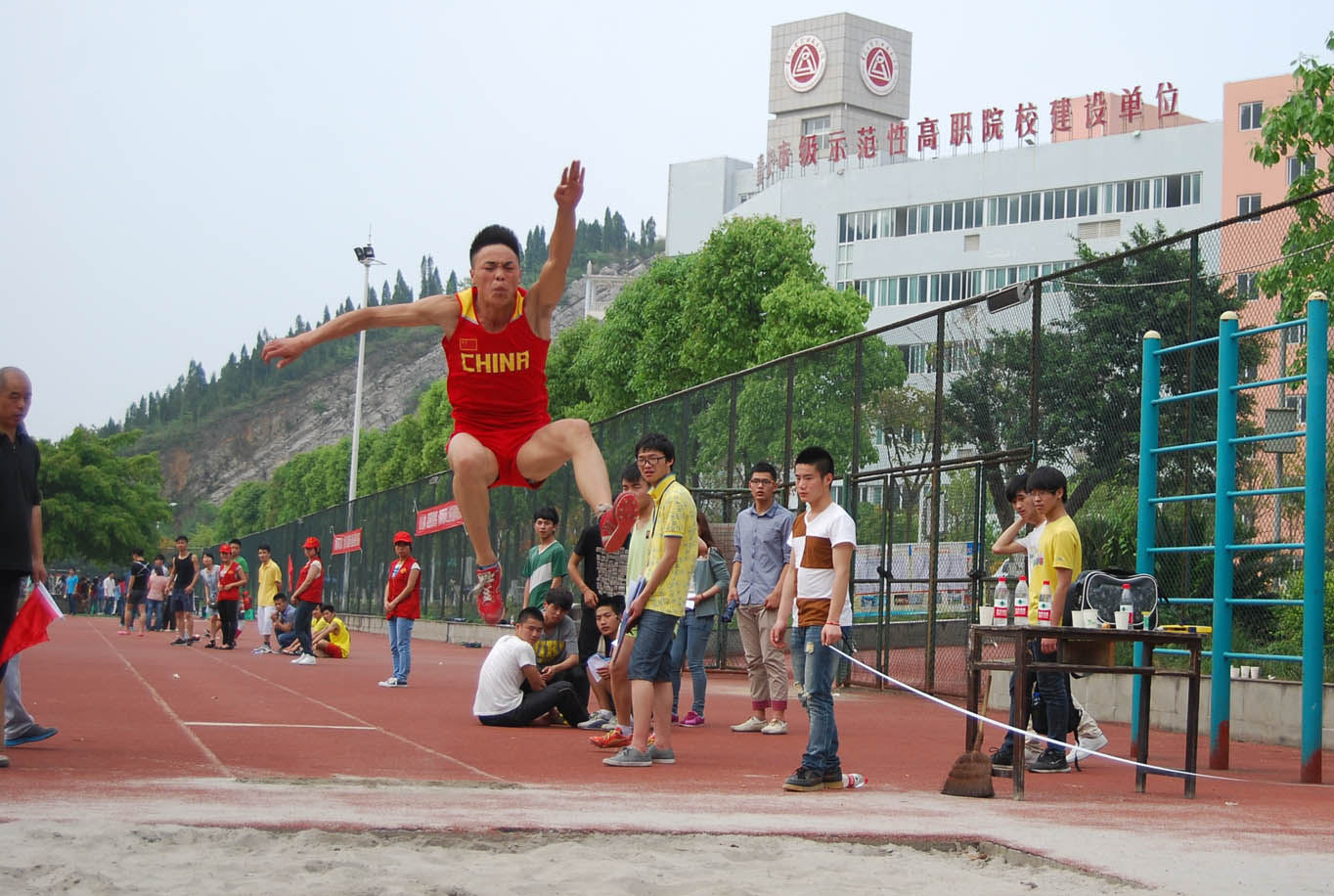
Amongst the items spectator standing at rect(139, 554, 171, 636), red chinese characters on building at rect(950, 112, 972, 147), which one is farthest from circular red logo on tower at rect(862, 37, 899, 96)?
spectator standing at rect(139, 554, 171, 636)

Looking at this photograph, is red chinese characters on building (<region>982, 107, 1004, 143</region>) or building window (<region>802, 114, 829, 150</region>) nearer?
red chinese characters on building (<region>982, 107, 1004, 143</region>)

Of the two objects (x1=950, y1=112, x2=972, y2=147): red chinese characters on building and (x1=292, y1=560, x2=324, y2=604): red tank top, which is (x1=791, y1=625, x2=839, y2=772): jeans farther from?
(x1=950, y1=112, x2=972, y2=147): red chinese characters on building

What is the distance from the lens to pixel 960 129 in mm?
65500

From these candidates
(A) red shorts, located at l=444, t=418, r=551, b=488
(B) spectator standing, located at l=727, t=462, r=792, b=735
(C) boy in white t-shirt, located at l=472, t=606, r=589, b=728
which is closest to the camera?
(A) red shorts, located at l=444, t=418, r=551, b=488

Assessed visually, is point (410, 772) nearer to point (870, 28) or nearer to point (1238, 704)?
point (1238, 704)

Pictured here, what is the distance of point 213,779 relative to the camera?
7.14 metres

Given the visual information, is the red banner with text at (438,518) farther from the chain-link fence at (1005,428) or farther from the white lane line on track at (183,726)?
the white lane line on track at (183,726)

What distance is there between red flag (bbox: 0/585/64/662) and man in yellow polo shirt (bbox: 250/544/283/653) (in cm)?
1384

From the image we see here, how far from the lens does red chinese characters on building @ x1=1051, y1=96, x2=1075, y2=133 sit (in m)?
62.5

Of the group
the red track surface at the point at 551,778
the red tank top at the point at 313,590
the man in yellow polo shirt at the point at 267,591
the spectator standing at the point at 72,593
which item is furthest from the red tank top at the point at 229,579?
the spectator standing at the point at 72,593

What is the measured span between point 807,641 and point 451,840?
2724 mm

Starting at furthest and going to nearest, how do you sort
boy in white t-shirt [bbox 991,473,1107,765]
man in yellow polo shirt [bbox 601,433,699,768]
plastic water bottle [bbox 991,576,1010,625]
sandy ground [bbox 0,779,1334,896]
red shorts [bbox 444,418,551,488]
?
boy in white t-shirt [bbox 991,473,1107,765], man in yellow polo shirt [bbox 601,433,699,768], plastic water bottle [bbox 991,576,1010,625], red shorts [bbox 444,418,551,488], sandy ground [bbox 0,779,1334,896]

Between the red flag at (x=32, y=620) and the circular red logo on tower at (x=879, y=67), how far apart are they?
3295 inches

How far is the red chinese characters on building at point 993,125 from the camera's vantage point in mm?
63938
